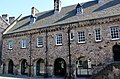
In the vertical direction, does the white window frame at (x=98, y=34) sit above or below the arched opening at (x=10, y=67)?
above

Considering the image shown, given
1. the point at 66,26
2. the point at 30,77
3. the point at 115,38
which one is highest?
the point at 66,26

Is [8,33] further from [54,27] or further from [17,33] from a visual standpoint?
[54,27]

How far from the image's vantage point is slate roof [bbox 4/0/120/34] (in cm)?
2264

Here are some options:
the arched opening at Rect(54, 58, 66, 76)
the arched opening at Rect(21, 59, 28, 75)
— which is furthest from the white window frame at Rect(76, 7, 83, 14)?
the arched opening at Rect(21, 59, 28, 75)

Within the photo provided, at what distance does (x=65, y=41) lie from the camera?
23859mm

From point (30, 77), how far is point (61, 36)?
759cm

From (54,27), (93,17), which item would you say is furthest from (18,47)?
(93,17)

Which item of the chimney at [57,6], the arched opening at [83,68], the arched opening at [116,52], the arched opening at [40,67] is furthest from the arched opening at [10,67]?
the arched opening at [116,52]

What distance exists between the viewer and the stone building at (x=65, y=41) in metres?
21.3

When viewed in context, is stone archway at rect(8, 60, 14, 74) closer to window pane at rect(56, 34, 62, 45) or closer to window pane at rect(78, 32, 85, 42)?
window pane at rect(56, 34, 62, 45)

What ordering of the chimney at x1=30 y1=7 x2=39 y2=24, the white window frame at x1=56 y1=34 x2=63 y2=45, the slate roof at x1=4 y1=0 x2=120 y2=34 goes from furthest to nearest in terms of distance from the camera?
the chimney at x1=30 y1=7 x2=39 y2=24 < the white window frame at x1=56 y1=34 x2=63 y2=45 < the slate roof at x1=4 y1=0 x2=120 y2=34

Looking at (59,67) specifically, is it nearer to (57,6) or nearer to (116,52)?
(116,52)

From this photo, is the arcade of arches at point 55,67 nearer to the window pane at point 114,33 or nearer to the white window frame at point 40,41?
the white window frame at point 40,41

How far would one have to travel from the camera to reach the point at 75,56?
22.9 meters
